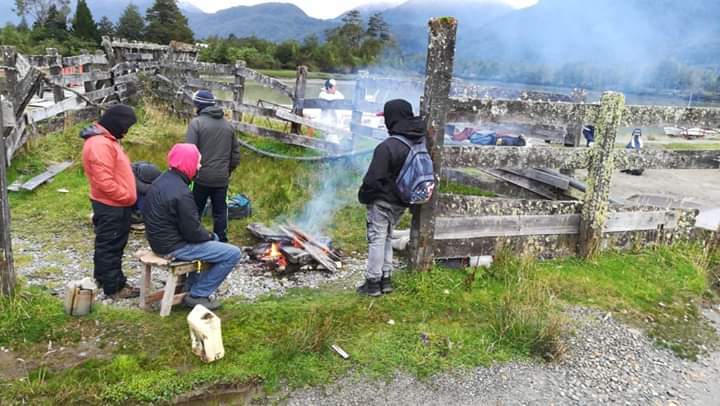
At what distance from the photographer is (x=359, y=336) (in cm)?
421

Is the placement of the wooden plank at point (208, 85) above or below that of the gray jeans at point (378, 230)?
above

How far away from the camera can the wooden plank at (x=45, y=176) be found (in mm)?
7770

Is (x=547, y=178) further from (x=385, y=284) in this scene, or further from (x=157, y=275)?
(x=157, y=275)

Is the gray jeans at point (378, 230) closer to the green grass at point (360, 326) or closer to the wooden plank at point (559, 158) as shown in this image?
the green grass at point (360, 326)

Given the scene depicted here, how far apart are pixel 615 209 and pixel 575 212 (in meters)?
0.53

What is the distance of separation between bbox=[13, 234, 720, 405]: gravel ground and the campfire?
0.81 m

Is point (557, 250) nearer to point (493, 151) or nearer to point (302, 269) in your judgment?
point (493, 151)

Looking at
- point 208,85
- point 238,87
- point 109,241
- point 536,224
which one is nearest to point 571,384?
point 536,224

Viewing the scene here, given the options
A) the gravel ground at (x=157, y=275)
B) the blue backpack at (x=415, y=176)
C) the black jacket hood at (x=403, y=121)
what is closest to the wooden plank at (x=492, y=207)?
the blue backpack at (x=415, y=176)

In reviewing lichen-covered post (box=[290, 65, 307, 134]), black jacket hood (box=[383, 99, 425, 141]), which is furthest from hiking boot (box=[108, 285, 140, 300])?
lichen-covered post (box=[290, 65, 307, 134])

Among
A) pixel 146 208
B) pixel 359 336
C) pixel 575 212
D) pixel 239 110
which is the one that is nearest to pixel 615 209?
pixel 575 212

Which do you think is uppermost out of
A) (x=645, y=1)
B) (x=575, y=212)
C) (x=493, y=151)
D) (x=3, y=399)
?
(x=645, y=1)

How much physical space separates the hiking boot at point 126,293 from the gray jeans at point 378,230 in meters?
2.23

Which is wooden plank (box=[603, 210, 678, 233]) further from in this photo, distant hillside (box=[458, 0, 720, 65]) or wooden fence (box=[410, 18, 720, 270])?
distant hillside (box=[458, 0, 720, 65])
